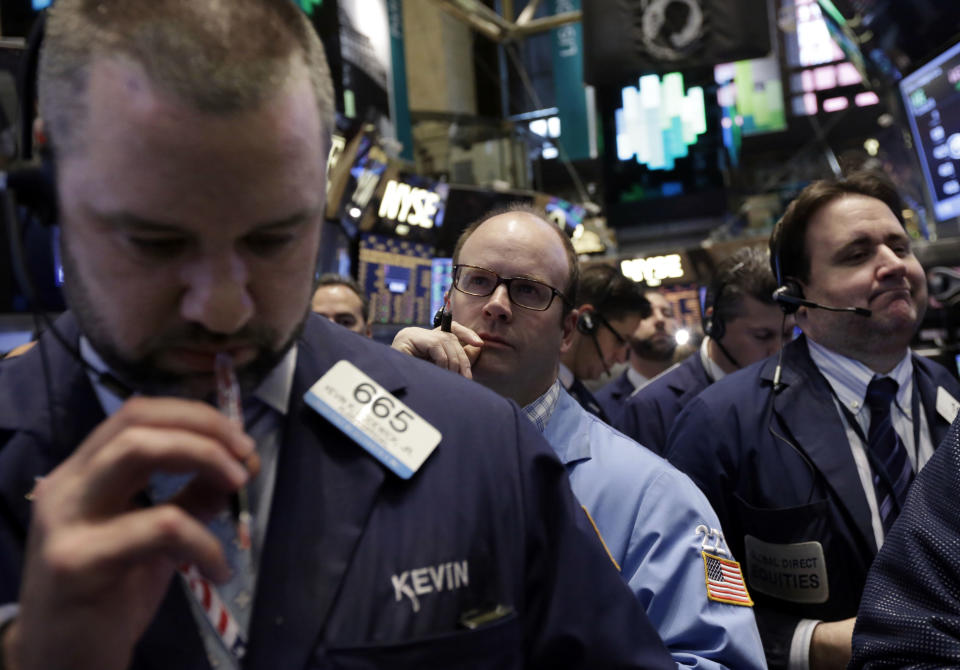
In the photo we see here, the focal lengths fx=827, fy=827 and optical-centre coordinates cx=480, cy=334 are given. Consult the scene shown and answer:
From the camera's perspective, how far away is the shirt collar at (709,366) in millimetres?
4027

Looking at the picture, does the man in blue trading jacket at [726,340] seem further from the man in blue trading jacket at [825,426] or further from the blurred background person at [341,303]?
the blurred background person at [341,303]

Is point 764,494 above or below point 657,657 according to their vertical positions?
below

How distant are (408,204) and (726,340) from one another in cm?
632

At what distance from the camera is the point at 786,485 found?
2309 millimetres

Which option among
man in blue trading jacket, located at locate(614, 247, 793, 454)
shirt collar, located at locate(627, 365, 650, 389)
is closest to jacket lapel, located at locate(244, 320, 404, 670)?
man in blue trading jacket, located at locate(614, 247, 793, 454)

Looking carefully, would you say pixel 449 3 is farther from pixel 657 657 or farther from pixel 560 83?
pixel 657 657

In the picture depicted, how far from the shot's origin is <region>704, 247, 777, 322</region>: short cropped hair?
376 centimetres

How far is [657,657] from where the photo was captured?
3.54 feet

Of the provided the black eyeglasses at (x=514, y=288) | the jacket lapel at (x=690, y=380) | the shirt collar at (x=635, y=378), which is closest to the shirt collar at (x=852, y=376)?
the black eyeglasses at (x=514, y=288)

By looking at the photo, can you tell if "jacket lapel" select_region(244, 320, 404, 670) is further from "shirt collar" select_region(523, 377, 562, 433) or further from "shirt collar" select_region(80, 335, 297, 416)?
"shirt collar" select_region(523, 377, 562, 433)

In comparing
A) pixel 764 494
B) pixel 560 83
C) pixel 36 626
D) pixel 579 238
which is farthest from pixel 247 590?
pixel 560 83

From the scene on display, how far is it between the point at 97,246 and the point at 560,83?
12.4 m

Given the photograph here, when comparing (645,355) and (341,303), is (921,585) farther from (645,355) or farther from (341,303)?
(645,355)

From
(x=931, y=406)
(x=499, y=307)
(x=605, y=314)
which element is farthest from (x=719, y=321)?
(x=499, y=307)
